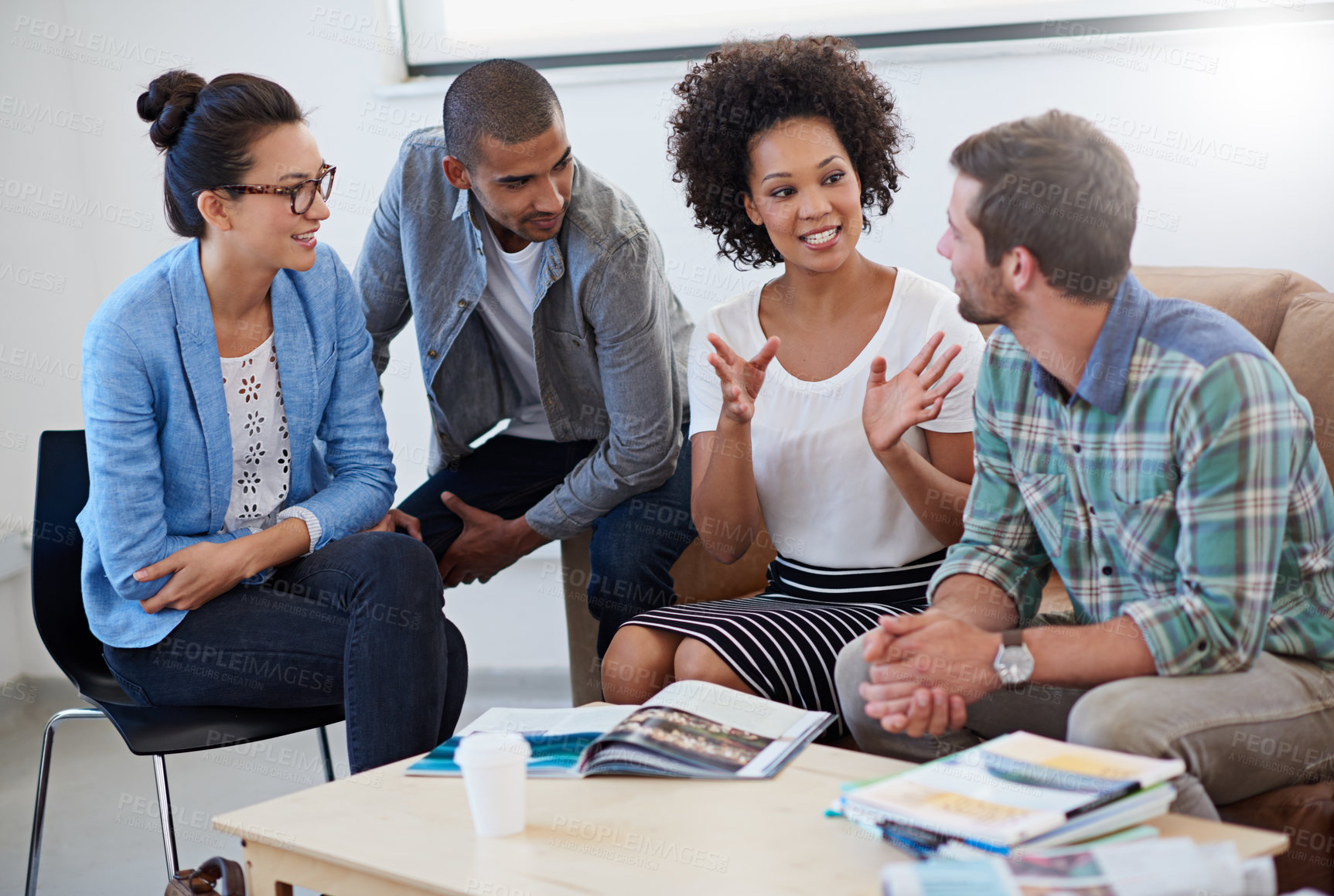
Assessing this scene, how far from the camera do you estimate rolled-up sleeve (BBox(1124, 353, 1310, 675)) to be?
127 cm

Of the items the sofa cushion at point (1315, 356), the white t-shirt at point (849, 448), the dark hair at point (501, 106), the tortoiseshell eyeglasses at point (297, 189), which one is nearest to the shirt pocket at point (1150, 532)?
the white t-shirt at point (849, 448)

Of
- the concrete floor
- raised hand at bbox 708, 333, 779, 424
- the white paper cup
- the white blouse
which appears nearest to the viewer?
the white paper cup

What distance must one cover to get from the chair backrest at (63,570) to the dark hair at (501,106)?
0.84 meters

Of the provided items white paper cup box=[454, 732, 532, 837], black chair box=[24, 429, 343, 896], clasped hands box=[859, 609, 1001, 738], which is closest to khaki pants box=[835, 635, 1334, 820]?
clasped hands box=[859, 609, 1001, 738]

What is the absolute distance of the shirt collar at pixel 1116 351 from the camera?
1380 mm

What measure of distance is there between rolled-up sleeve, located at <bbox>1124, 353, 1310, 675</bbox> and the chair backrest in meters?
1.56

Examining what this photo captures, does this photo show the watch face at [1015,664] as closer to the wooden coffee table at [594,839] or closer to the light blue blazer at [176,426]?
the wooden coffee table at [594,839]

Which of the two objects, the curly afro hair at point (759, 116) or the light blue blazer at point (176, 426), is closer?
the light blue blazer at point (176, 426)

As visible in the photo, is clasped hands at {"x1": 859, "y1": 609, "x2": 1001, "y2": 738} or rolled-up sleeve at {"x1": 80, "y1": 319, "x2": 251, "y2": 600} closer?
clasped hands at {"x1": 859, "y1": 609, "x2": 1001, "y2": 738}

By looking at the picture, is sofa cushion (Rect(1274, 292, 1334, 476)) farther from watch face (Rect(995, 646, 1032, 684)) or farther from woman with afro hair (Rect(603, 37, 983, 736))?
watch face (Rect(995, 646, 1032, 684))

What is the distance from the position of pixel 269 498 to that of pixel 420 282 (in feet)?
1.74

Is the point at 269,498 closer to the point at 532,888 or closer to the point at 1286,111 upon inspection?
the point at 532,888

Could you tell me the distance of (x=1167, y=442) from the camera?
1349mm

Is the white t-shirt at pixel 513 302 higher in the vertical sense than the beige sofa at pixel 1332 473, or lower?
higher
